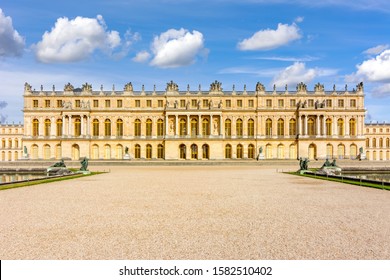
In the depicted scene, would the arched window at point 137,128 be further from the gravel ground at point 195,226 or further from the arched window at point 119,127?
the gravel ground at point 195,226

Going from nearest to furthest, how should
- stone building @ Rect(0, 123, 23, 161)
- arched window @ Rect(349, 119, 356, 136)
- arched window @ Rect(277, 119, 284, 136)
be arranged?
1. arched window @ Rect(349, 119, 356, 136)
2. arched window @ Rect(277, 119, 284, 136)
3. stone building @ Rect(0, 123, 23, 161)

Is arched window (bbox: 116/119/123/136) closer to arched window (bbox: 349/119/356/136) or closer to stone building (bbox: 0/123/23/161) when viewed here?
arched window (bbox: 349/119/356/136)

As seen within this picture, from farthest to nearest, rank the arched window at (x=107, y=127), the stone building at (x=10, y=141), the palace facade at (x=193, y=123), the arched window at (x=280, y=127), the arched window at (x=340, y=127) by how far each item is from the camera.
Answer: the stone building at (x=10, y=141) < the arched window at (x=107, y=127) < the arched window at (x=280, y=127) < the arched window at (x=340, y=127) < the palace facade at (x=193, y=123)

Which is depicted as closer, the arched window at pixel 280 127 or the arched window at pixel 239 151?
the arched window at pixel 280 127

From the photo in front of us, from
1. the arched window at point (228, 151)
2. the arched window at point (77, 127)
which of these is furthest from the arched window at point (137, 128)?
the arched window at point (228, 151)

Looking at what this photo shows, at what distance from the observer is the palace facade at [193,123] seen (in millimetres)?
63188

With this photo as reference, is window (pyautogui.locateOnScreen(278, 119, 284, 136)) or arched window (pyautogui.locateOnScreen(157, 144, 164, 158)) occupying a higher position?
window (pyautogui.locateOnScreen(278, 119, 284, 136))

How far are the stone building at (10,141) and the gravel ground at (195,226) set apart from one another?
84226 millimetres

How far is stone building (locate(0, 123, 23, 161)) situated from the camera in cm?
9594

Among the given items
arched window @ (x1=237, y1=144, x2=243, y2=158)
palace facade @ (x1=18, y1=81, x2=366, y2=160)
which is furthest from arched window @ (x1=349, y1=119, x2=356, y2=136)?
arched window @ (x1=237, y1=144, x2=243, y2=158)

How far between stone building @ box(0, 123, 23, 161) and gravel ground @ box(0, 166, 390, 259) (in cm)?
8423

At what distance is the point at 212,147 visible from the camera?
206ft

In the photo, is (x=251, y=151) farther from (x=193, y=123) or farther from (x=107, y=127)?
(x=107, y=127)

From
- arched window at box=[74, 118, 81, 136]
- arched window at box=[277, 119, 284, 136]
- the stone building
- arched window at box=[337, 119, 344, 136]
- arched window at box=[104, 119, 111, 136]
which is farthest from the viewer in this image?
the stone building
